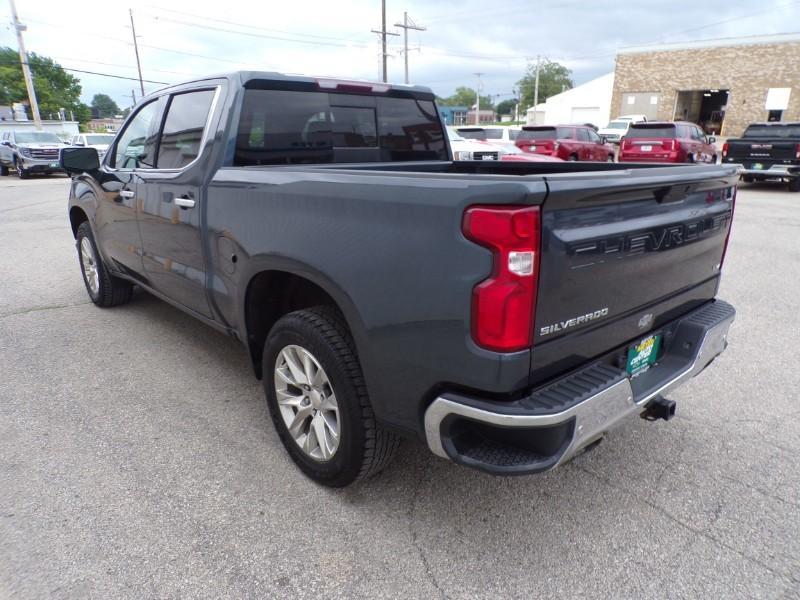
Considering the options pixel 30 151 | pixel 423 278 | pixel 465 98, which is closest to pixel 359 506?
pixel 423 278

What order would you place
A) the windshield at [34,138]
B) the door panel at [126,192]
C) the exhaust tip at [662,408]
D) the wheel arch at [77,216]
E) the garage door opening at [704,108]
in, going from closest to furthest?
the exhaust tip at [662,408]
the door panel at [126,192]
the wheel arch at [77,216]
the windshield at [34,138]
the garage door opening at [704,108]

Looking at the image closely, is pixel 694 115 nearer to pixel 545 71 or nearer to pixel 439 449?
pixel 439 449

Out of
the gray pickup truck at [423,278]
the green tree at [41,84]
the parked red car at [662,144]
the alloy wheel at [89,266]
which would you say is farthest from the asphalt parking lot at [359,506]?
the green tree at [41,84]

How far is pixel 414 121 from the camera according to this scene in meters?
3.98

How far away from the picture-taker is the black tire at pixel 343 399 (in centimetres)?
231

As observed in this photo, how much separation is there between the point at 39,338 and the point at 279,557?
3514 millimetres

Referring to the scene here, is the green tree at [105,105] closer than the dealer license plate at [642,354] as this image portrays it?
No

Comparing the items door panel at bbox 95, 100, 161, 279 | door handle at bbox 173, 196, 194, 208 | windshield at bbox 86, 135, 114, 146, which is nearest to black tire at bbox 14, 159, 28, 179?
windshield at bbox 86, 135, 114, 146

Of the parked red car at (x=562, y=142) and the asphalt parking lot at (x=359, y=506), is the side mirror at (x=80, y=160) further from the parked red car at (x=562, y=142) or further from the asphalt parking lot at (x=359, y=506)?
the parked red car at (x=562, y=142)

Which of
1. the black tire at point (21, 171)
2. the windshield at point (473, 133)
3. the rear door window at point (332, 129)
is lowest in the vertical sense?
the black tire at point (21, 171)

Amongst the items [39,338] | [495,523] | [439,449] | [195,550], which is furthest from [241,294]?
[39,338]

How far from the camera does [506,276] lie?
1.76 meters

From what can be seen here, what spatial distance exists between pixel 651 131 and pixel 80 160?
659 inches

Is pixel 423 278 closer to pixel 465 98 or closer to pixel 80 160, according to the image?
pixel 80 160
